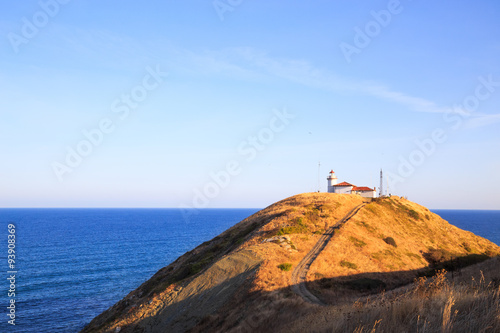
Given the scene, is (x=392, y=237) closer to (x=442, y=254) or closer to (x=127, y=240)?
(x=442, y=254)

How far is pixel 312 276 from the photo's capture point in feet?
120

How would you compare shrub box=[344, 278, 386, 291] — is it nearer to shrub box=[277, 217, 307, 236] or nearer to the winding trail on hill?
the winding trail on hill

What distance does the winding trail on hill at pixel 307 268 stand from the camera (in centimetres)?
3193

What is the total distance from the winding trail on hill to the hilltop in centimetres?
11

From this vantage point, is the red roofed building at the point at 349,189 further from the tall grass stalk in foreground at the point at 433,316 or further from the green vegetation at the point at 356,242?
the tall grass stalk in foreground at the point at 433,316

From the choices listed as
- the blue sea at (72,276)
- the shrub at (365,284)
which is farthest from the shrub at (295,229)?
the blue sea at (72,276)

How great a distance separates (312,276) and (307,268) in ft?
7.82

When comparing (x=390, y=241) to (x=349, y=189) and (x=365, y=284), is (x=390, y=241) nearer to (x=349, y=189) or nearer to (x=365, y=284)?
(x=365, y=284)

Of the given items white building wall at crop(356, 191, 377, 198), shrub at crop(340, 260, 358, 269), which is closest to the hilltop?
shrub at crop(340, 260, 358, 269)

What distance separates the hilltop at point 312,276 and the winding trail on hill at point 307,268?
113 mm

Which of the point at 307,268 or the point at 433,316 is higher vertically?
the point at 433,316

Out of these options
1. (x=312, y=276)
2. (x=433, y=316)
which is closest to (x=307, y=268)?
(x=312, y=276)

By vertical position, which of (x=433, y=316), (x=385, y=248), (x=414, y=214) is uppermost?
(x=433, y=316)

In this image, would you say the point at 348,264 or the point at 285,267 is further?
the point at 348,264
